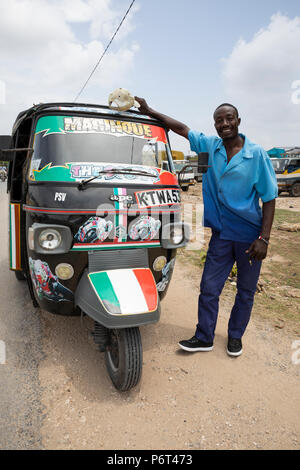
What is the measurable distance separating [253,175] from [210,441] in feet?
6.78

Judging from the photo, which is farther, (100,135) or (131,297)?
(100,135)

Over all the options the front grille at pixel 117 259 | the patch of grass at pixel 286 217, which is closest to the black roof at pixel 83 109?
the front grille at pixel 117 259

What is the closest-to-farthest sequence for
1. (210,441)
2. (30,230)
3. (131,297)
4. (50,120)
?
1. (210,441)
2. (131,297)
3. (30,230)
4. (50,120)

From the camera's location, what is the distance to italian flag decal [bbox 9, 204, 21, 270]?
3643mm

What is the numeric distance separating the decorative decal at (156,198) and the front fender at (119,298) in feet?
1.99

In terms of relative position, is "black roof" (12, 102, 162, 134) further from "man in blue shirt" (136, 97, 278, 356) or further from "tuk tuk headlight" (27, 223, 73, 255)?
"tuk tuk headlight" (27, 223, 73, 255)

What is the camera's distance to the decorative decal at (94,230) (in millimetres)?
2578

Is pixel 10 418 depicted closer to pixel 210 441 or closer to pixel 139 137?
pixel 210 441

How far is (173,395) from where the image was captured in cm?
259

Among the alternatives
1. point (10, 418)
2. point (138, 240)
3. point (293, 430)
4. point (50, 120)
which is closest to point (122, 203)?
point (138, 240)

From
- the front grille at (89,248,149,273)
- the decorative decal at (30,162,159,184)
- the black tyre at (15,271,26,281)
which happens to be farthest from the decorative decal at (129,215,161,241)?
the black tyre at (15,271,26,281)

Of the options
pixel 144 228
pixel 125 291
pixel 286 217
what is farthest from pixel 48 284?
pixel 286 217

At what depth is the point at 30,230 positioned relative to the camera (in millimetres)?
2643

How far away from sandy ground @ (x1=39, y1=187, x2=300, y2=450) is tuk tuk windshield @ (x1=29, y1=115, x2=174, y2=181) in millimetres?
1664
